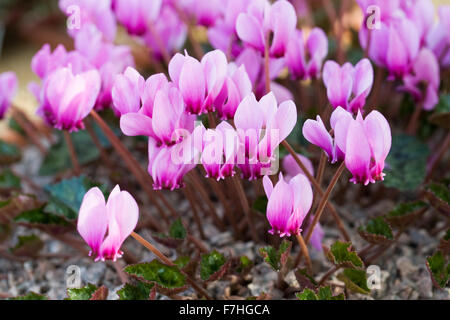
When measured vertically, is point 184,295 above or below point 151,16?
below

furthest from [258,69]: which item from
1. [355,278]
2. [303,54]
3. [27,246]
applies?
[27,246]

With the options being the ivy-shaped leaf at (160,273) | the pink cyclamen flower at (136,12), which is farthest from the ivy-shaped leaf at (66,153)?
the ivy-shaped leaf at (160,273)

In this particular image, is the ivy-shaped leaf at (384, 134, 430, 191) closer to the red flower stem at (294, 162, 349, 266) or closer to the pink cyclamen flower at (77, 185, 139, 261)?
the red flower stem at (294, 162, 349, 266)

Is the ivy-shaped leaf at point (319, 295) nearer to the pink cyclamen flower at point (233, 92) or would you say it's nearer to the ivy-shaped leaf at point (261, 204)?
the ivy-shaped leaf at point (261, 204)

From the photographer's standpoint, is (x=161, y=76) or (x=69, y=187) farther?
(x=69, y=187)

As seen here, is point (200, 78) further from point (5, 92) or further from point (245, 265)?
point (5, 92)
